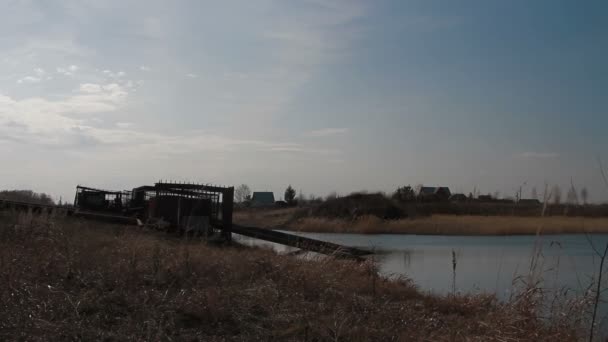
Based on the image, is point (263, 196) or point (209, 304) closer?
point (209, 304)

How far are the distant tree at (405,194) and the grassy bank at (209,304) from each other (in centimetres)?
4937

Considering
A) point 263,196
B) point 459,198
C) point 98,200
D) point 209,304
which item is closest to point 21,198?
point 98,200

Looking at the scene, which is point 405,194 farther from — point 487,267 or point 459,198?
point 487,267

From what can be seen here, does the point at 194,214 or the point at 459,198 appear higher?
the point at 459,198

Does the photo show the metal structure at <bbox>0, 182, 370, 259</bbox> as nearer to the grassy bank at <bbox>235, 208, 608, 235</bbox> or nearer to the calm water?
the calm water

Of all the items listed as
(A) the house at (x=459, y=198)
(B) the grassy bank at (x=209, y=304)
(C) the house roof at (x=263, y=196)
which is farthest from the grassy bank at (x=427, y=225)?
(C) the house roof at (x=263, y=196)

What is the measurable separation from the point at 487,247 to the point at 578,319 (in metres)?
18.5

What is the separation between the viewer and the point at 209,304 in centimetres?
579

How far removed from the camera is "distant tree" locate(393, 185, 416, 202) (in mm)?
57763

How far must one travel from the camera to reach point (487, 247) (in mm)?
24578

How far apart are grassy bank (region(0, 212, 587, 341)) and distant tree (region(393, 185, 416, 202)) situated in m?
49.4

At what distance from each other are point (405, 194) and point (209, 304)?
182 feet

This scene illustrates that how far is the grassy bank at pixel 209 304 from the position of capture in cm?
512

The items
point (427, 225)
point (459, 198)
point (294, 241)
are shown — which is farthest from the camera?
point (459, 198)
